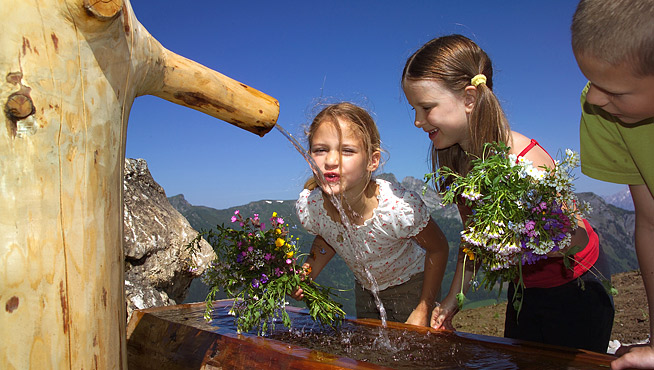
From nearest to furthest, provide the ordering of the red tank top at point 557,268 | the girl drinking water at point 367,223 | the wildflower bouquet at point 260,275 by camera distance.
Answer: the red tank top at point 557,268 → the wildflower bouquet at point 260,275 → the girl drinking water at point 367,223

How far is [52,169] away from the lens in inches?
65.2

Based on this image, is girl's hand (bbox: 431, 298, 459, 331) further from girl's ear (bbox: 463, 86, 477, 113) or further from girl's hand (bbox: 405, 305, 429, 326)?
girl's ear (bbox: 463, 86, 477, 113)

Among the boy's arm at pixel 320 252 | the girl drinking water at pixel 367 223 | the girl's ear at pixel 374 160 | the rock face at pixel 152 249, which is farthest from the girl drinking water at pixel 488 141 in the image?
the rock face at pixel 152 249

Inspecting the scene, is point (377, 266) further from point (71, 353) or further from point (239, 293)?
point (71, 353)

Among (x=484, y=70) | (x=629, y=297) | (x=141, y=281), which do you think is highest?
(x=484, y=70)

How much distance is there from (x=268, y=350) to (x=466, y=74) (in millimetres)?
1965

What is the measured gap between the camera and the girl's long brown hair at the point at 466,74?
2.86m

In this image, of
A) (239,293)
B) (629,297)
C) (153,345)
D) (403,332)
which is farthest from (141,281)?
(629,297)

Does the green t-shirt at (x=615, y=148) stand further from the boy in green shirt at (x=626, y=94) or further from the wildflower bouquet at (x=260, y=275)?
the wildflower bouquet at (x=260, y=275)

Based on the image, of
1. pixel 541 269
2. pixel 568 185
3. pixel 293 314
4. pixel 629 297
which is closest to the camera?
pixel 568 185

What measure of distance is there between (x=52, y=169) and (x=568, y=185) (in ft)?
7.05

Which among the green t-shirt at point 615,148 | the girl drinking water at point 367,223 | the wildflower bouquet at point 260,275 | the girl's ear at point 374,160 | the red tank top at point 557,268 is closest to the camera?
the green t-shirt at point 615,148

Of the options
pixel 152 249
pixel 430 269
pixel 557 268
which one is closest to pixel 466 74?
pixel 557 268

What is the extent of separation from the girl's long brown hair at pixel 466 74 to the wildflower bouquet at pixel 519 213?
54cm
